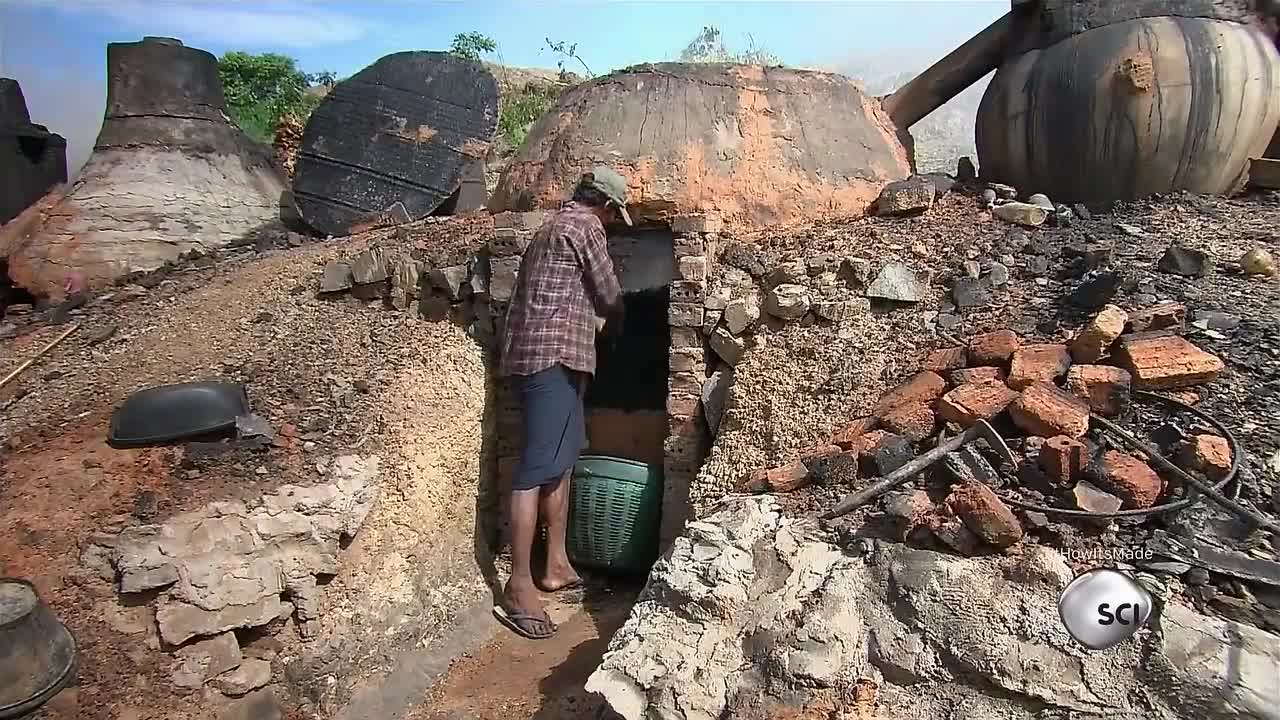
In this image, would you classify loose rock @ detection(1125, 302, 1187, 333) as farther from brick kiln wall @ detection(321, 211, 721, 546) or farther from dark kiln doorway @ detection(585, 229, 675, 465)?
dark kiln doorway @ detection(585, 229, 675, 465)

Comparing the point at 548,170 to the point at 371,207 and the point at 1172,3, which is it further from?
the point at 1172,3

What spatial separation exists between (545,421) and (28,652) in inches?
74.4

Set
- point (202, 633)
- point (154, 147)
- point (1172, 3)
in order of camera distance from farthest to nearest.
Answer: point (154, 147) < point (1172, 3) < point (202, 633)

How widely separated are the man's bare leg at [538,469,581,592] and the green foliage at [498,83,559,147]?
321 inches

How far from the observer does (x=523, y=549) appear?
11.7ft

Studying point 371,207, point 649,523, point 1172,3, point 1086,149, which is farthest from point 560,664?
point 1172,3

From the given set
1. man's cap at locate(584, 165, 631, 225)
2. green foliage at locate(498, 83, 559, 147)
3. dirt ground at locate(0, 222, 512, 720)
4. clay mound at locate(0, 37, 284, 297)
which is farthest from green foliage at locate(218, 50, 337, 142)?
man's cap at locate(584, 165, 631, 225)

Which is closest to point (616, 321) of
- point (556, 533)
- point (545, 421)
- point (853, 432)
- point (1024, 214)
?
point (545, 421)

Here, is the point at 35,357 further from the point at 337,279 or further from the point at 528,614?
the point at 528,614

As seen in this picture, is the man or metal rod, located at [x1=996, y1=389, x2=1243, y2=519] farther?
the man

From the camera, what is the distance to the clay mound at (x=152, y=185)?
218 inches

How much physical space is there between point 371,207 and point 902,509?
4886 mm

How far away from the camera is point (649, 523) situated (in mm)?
3867

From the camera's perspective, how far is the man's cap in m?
3.61
